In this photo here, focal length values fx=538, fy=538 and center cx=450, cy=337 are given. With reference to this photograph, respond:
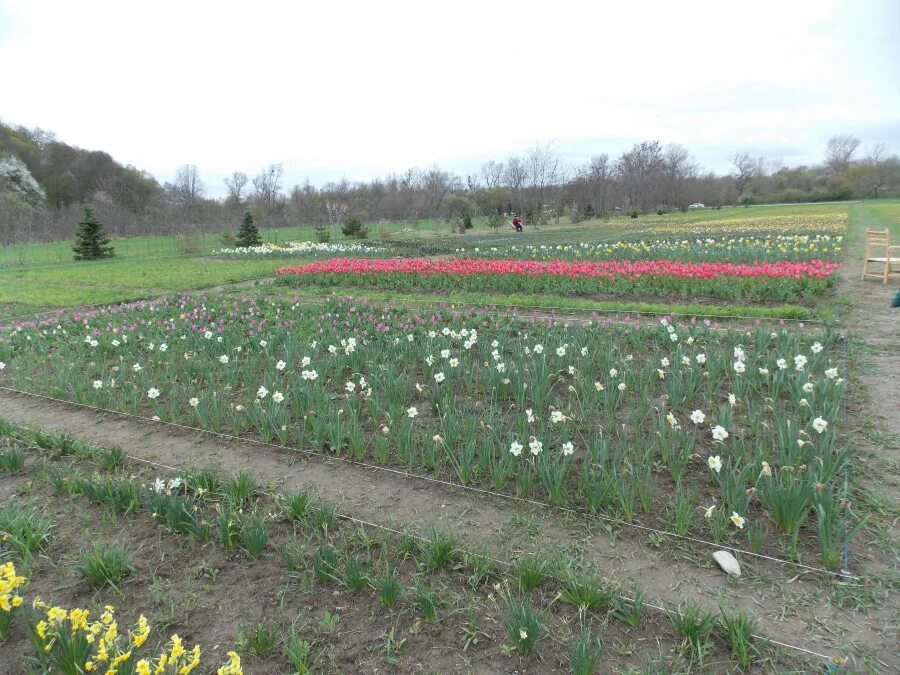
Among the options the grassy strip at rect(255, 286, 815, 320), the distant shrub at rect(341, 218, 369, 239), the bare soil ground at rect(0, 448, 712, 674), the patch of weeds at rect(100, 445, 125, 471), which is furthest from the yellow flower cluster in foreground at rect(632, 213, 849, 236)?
the patch of weeds at rect(100, 445, 125, 471)

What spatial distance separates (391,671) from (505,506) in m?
1.37

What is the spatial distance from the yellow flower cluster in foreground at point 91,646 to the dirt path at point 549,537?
138 cm

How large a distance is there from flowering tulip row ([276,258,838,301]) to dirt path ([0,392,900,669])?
25.3 ft

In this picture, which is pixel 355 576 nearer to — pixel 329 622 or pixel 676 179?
pixel 329 622

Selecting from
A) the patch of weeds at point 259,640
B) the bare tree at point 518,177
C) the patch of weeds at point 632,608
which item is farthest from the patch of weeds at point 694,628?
the bare tree at point 518,177

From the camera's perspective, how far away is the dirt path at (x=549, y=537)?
95.3 inches

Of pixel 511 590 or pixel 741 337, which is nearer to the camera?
pixel 511 590

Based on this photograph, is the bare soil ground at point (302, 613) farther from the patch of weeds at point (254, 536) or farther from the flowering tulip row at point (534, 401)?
the flowering tulip row at point (534, 401)

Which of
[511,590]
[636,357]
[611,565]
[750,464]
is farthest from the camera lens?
[636,357]

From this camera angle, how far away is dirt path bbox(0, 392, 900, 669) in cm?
242

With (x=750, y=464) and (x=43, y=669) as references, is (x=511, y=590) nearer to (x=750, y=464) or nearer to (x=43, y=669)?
(x=750, y=464)

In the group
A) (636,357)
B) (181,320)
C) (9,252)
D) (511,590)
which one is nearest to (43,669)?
(511,590)

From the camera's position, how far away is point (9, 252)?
24297 millimetres

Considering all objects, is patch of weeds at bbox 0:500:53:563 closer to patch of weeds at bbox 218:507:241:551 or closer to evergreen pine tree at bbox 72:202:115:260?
patch of weeds at bbox 218:507:241:551
